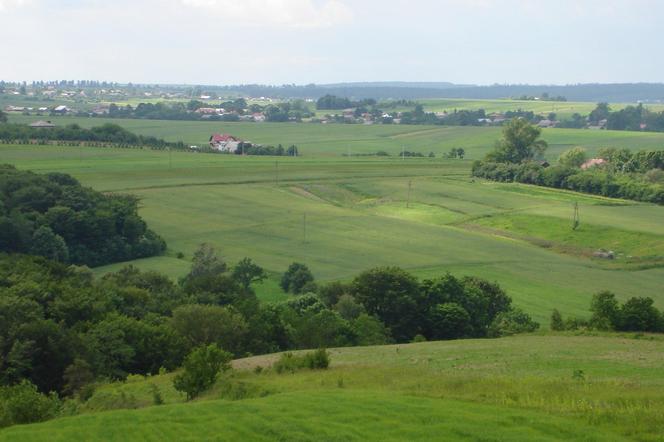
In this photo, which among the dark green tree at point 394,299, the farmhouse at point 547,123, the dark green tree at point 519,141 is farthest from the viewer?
the farmhouse at point 547,123

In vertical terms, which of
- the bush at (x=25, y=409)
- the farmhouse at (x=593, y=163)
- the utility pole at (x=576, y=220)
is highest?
the bush at (x=25, y=409)

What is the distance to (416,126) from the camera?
16438 centimetres

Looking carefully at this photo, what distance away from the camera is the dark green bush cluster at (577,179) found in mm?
82125

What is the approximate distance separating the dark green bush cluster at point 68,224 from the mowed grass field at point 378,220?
184 centimetres

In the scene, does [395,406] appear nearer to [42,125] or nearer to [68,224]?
[68,224]

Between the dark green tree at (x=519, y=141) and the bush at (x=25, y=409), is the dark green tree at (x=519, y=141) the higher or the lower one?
the lower one

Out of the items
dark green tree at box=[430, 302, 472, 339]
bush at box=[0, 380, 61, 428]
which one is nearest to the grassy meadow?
bush at box=[0, 380, 61, 428]

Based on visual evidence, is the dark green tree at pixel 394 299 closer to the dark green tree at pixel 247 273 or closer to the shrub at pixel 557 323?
the shrub at pixel 557 323

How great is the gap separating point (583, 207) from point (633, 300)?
4018cm

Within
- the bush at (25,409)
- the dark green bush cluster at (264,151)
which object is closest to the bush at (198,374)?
the bush at (25,409)

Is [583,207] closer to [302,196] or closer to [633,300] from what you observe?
[302,196]

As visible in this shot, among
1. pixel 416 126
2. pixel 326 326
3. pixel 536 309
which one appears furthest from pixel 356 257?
pixel 416 126

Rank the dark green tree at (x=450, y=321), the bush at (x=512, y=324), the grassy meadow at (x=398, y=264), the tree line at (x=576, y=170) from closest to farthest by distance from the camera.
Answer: the grassy meadow at (x=398, y=264), the bush at (x=512, y=324), the dark green tree at (x=450, y=321), the tree line at (x=576, y=170)

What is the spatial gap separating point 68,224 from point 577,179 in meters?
48.8
